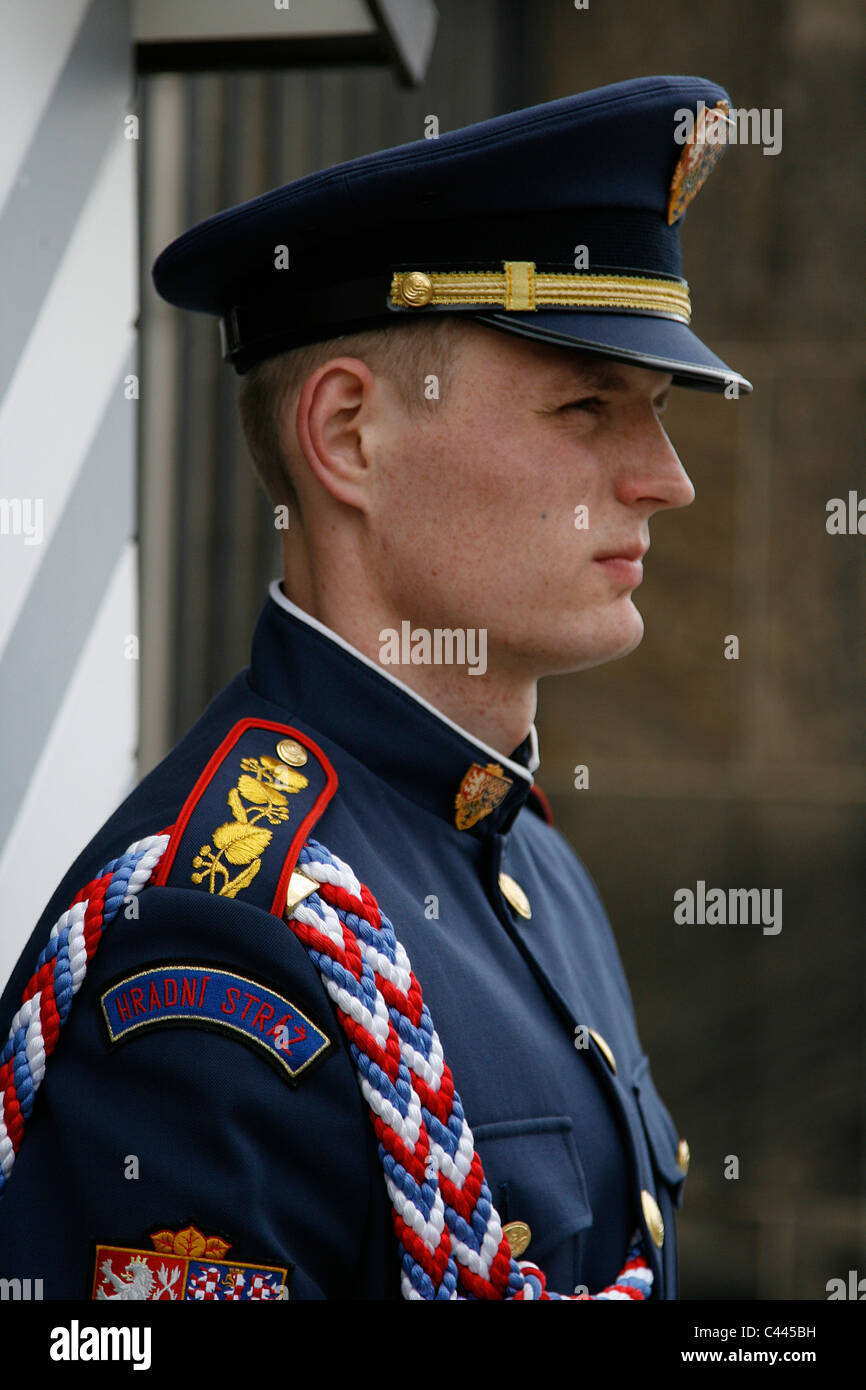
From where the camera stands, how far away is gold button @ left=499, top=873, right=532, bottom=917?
156 centimetres

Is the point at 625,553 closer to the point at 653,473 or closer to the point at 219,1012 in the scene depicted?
the point at 653,473

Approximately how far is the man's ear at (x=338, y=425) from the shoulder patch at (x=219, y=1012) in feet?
1.71

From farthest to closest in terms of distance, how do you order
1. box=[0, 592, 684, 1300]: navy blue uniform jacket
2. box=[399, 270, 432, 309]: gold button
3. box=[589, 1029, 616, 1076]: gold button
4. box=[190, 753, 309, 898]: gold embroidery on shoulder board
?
box=[589, 1029, 616, 1076]: gold button
box=[399, 270, 432, 309]: gold button
box=[190, 753, 309, 898]: gold embroidery on shoulder board
box=[0, 592, 684, 1300]: navy blue uniform jacket

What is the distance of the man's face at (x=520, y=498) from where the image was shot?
Result: 140cm

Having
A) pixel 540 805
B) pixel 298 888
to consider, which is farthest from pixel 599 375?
pixel 540 805

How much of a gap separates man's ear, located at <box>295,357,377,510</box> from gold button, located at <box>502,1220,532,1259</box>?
0.72 meters

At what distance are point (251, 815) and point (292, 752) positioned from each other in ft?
0.37

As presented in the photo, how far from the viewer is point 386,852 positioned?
1412 millimetres

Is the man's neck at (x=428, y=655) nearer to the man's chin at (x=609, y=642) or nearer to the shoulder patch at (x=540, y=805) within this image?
the man's chin at (x=609, y=642)

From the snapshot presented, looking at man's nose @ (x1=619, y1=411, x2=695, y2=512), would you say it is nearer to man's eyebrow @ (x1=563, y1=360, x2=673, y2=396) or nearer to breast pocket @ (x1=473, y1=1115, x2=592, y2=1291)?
man's eyebrow @ (x1=563, y1=360, x2=673, y2=396)

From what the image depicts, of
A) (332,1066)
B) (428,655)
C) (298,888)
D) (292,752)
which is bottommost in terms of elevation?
(332,1066)

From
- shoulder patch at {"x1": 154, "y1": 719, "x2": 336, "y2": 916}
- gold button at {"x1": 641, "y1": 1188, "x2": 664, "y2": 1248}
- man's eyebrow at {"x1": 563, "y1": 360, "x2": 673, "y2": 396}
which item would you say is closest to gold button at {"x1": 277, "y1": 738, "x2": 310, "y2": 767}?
shoulder patch at {"x1": 154, "y1": 719, "x2": 336, "y2": 916}

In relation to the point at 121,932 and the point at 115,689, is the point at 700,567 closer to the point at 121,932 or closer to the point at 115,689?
the point at 115,689

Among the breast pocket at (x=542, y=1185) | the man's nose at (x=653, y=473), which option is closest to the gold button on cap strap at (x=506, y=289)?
the man's nose at (x=653, y=473)
